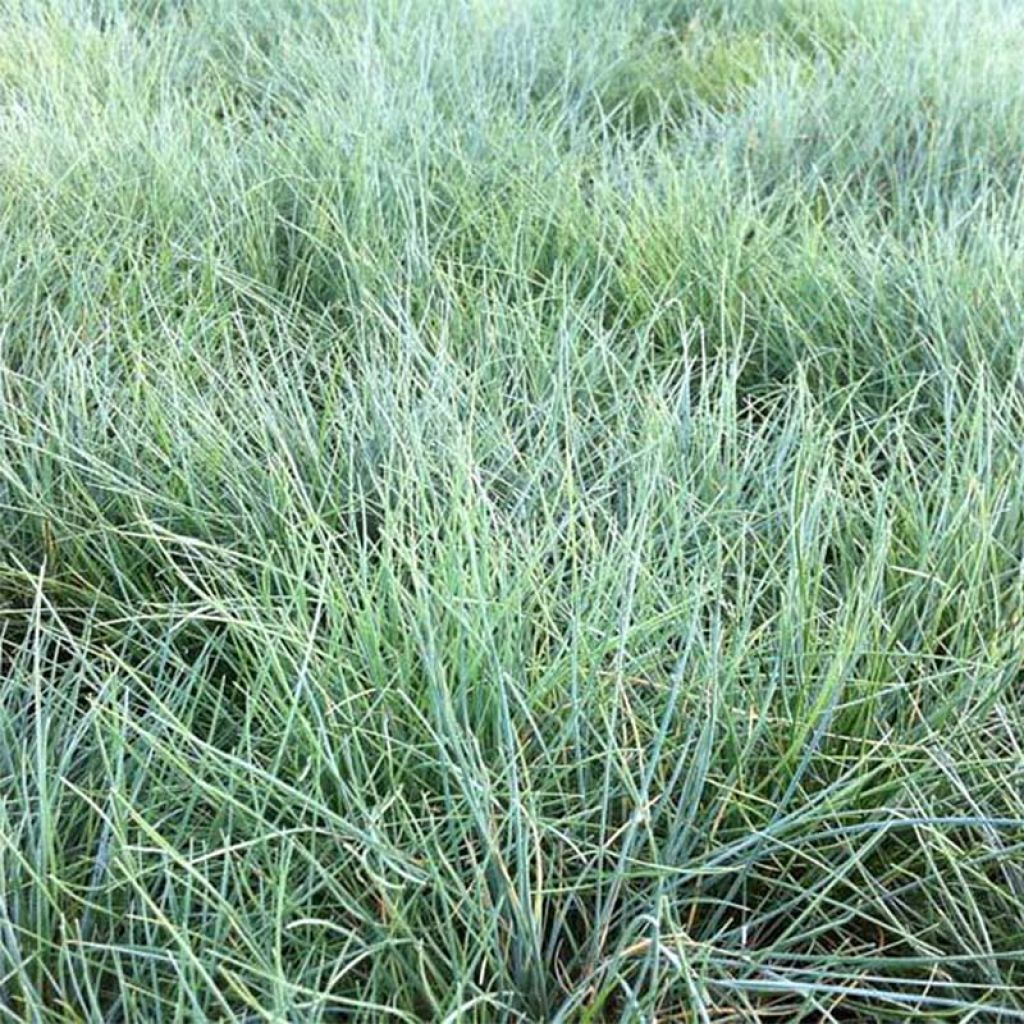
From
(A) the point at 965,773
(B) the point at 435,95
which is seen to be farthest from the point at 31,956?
(B) the point at 435,95

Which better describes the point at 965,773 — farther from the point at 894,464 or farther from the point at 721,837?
the point at 894,464

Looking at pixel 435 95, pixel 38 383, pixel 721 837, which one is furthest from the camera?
pixel 435 95

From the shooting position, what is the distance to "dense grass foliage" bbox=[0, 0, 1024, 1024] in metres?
0.65

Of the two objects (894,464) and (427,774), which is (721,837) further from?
(894,464)

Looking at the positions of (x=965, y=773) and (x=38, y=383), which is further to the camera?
(x=38, y=383)

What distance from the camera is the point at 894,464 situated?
93 cm

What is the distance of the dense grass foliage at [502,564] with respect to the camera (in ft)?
2.13

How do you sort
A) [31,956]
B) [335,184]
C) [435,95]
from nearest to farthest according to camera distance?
[31,956] → [335,184] → [435,95]

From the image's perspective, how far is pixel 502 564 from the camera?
806 millimetres

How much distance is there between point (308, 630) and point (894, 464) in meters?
0.48

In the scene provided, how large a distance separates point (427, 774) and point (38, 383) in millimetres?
592

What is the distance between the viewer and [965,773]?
0.75 m

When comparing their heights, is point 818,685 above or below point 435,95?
below

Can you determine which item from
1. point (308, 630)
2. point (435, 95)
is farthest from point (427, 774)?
point (435, 95)
